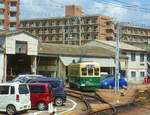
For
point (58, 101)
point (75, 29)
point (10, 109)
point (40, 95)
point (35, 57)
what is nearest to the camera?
point (10, 109)

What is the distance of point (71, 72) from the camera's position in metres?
48.3

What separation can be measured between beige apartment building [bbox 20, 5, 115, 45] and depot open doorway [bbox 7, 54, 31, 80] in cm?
7647

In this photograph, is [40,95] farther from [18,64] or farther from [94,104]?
[18,64]

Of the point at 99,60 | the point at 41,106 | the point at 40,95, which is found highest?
the point at 99,60

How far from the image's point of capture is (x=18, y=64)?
5591cm

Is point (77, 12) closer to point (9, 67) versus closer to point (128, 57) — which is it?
point (128, 57)

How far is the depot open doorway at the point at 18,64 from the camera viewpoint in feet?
180

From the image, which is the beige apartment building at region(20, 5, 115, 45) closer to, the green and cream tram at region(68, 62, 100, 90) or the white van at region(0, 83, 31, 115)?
the green and cream tram at region(68, 62, 100, 90)

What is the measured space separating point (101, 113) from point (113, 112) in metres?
0.93

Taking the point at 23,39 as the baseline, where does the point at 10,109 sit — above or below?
below

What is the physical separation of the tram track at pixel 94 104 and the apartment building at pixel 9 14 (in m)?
63.5

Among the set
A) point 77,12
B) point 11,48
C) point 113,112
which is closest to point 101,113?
point 113,112

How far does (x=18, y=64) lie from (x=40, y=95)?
27.0 metres

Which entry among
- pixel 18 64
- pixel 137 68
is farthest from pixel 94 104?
pixel 137 68
